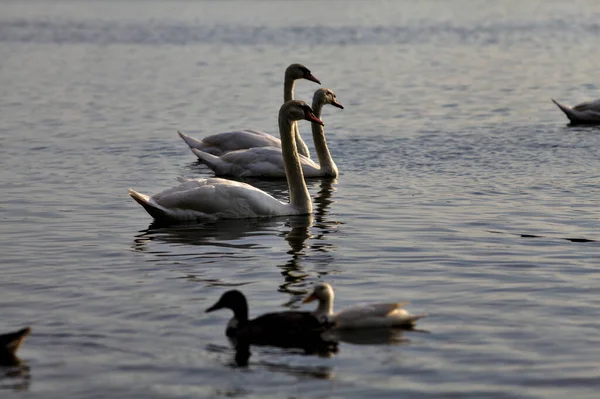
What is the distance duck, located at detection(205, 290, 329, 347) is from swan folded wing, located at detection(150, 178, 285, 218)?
5.09 meters

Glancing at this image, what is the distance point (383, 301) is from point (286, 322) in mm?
1499

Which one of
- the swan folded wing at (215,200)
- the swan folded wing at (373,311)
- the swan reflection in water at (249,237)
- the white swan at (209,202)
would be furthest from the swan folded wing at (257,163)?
the swan folded wing at (373,311)

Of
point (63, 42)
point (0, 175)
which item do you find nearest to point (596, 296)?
point (0, 175)

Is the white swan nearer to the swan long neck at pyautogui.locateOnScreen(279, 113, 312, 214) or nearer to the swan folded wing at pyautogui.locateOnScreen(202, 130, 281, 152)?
the swan long neck at pyautogui.locateOnScreen(279, 113, 312, 214)

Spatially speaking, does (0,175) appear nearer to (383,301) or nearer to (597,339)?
(383,301)

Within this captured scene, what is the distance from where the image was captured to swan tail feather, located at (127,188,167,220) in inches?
545

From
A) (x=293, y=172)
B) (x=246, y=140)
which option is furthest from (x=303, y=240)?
(x=246, y=140)

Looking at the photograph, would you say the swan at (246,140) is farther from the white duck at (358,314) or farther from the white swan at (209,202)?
the white duck at (358,314)

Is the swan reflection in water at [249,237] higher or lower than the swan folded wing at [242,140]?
lower

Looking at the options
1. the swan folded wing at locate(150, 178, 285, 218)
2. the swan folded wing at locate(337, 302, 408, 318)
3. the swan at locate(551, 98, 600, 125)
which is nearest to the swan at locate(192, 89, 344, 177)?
the swan folded wing at locate(150, 178, 285, 218)

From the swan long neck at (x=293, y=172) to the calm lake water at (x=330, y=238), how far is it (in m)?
0.23

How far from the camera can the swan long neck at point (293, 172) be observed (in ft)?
48.4

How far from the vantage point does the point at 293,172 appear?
15.0 meters

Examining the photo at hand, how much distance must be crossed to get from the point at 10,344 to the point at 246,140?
11.3 meters
